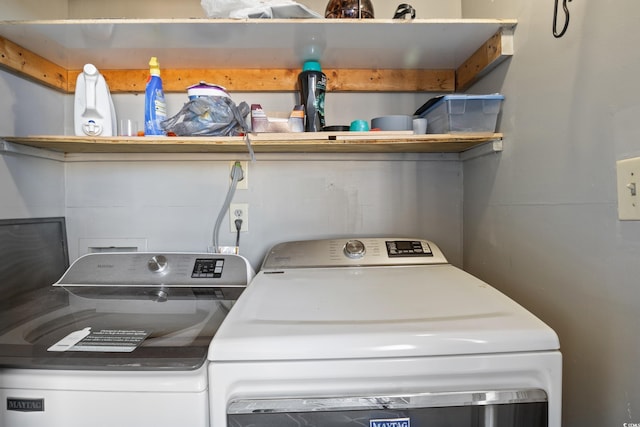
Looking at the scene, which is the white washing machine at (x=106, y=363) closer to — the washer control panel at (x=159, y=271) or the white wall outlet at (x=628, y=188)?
the washer control panel at (x=159, y=271)

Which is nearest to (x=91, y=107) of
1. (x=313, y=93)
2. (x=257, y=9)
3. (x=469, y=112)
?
(x=257, y=9)

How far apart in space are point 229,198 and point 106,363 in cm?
86

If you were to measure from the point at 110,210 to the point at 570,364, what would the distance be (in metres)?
1.72

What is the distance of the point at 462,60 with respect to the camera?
1.33 m

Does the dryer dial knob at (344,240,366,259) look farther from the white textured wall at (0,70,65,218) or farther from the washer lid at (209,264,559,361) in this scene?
the white textured wall at (0,70,65,218)

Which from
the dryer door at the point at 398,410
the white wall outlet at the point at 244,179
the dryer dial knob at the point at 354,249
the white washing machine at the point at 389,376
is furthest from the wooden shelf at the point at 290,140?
the dryer door at the point at 398,410

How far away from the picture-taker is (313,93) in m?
1.27

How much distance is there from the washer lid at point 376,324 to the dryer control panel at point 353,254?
0.25 m

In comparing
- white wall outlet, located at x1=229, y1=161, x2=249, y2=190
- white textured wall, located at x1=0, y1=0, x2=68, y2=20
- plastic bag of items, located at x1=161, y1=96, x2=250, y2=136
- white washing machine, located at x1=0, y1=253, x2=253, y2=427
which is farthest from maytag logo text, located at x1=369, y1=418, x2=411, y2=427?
white textured wall, located at x1=0, y1=0, x2=68, y2=20

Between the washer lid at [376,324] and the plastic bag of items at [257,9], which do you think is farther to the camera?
the plastic bag of items at [257,9]

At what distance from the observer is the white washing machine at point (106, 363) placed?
63 cm

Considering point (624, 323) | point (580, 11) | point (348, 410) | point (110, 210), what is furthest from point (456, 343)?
point (110, 210)

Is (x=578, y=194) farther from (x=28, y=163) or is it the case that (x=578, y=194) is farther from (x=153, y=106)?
(x=28, y=163)

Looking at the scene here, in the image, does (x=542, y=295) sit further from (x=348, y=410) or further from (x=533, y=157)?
(x=348, y=410)
